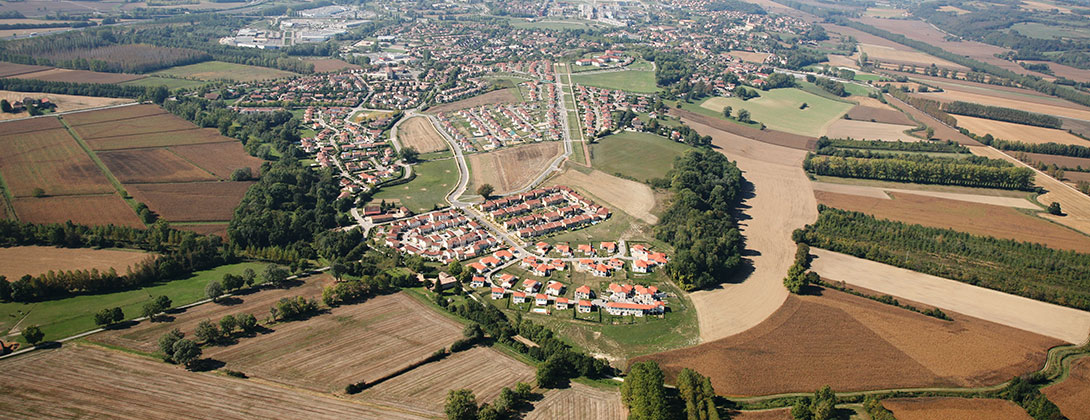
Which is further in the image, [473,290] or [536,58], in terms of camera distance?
[536,58]

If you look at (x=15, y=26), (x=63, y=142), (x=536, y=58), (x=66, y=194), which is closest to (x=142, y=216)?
(x=66, y=194)

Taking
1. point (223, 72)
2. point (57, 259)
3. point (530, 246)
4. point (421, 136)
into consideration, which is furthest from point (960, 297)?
point (223, 72)

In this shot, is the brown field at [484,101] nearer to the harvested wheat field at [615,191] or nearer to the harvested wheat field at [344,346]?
the harvested wheat field at [615,191]

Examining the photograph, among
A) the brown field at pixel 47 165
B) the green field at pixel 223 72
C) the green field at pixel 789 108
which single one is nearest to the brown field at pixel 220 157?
the brown field at pixel 47 165

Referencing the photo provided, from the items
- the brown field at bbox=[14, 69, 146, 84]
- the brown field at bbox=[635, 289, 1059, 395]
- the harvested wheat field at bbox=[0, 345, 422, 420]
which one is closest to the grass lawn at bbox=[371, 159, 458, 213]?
the harvested wheat field at bbox=[0, 345, 422, 420]

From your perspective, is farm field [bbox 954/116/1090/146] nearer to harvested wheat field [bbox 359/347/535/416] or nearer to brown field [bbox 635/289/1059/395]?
brown field [bbox 635/289/1059/395]

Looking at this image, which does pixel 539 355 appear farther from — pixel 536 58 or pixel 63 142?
pixel 536 58
